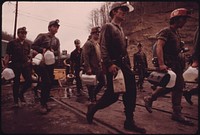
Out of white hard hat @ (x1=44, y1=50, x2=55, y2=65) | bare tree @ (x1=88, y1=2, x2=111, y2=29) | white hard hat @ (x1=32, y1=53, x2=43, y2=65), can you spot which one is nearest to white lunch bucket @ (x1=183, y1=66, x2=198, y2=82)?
white hard hat @ (x1=44, y1=50, x2=55, y2=65)

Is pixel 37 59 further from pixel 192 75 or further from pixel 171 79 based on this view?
pixel 192 75

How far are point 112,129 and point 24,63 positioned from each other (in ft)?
10.7

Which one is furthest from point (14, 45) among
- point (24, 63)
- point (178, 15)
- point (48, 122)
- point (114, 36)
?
point (178, 15)

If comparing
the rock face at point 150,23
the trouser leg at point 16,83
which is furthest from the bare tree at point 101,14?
the trouser leg at point 16,83

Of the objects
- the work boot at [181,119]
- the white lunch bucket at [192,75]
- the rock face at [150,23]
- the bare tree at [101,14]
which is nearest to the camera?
the work boot at [181,119]

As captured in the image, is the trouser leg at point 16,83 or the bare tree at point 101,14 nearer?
the trouser leg at point 16,83

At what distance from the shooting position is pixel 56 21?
5.28m

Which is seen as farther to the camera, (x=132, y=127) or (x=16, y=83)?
(x=16, y=83)

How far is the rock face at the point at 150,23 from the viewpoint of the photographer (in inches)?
1177

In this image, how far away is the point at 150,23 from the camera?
114 ft

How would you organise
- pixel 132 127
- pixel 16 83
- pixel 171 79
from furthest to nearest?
1. pixel 16 83
2. pixel 171 79
3. pixel 132 127

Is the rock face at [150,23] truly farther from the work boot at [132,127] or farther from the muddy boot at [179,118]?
the work boot at [132,127]

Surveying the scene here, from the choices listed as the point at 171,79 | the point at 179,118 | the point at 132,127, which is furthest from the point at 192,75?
the point at 132,127

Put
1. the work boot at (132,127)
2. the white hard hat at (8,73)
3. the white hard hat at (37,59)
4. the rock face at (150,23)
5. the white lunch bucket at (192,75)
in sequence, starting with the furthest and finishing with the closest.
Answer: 1. the rock face at (150,23)
2. the white hard hat at (8,73)
3. the white hard hat at (37,59)
4. the white lunch bucket at (192,75)
5. the work boot at (132,127)
